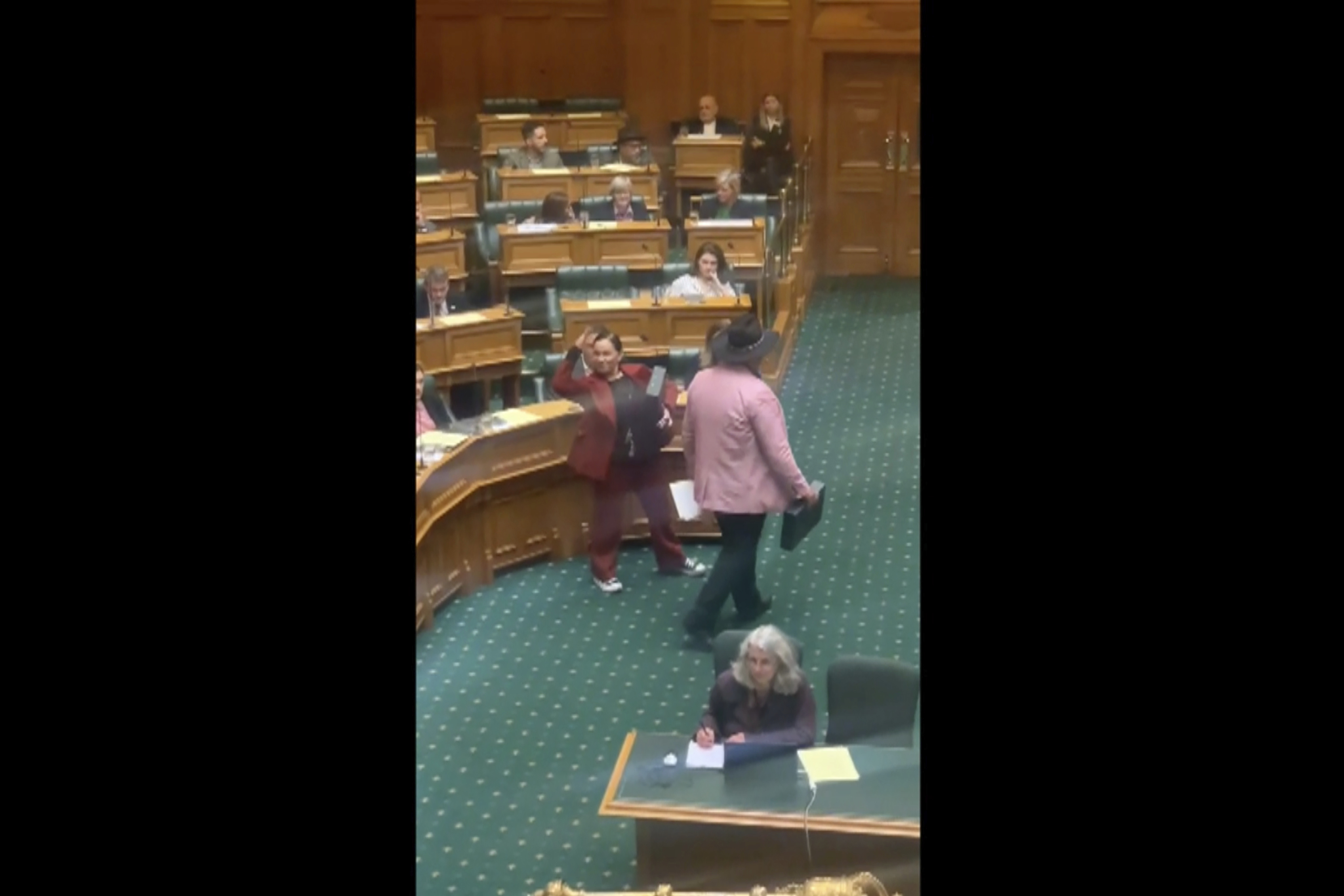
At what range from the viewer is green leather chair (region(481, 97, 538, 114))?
3.36m

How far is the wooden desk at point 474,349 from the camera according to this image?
10.5ft

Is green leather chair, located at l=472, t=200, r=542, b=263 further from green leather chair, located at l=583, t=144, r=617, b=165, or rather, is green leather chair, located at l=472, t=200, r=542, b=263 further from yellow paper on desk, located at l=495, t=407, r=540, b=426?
yellow paper on desk, located at l=495, t=407, r=540, b=426

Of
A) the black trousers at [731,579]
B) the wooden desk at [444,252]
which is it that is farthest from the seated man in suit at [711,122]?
the black trousers at [731,579]

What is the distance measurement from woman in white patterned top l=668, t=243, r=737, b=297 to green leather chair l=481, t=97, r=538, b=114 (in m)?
0.46

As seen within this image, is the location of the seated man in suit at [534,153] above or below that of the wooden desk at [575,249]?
above

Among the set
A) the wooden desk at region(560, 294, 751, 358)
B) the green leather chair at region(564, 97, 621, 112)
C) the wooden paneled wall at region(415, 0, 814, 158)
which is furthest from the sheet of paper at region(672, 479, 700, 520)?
the green leather chair at region(564, 97, 621, 112)

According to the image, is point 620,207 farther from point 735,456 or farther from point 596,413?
point 735,456

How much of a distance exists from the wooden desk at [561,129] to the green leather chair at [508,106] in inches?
0.4

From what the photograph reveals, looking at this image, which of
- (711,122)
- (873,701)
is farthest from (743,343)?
(873,701)

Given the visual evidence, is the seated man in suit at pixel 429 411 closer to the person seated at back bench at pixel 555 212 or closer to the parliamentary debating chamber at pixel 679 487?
the parliamentary debating chamber at pixel 679 487

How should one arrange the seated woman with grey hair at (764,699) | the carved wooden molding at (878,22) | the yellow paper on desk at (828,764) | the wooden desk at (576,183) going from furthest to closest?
1. the wooden desk at (576,183)
2. the seated woman with grey hair at (764,699)
3. the yellow paper on desk at (828,764)
4. the carved wooden molding at (878,22)
